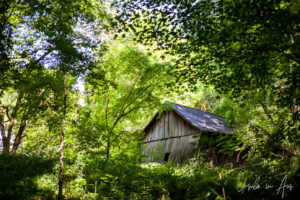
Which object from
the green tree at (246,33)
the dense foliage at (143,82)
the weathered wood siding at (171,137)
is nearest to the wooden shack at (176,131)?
the weathered wood siding at (171,137)

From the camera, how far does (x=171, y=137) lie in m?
17.0

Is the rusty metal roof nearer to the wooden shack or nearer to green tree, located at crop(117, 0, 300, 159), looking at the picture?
the wooden shack

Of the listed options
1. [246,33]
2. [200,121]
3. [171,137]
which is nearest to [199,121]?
[200,121]

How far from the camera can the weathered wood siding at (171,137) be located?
1532 centimetres

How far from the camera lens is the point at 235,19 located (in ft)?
17.0

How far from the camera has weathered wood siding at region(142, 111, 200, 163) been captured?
15.3 m

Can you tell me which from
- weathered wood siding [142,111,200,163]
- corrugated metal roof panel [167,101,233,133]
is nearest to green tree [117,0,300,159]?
corrugated metal roof panel [167,101,233,133]

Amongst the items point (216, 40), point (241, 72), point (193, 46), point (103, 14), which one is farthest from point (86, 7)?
point (241, 72)

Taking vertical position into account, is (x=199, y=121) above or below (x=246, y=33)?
below

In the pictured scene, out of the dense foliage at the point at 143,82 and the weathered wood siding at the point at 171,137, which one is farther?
the weathered wood siding at the point at 171,137

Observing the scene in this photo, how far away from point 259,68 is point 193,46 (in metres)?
1.93

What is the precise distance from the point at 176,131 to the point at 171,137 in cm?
75

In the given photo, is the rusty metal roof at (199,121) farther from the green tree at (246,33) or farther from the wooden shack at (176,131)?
the green tree at (246,33)

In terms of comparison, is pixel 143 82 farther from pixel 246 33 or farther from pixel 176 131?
pixel 176 131
